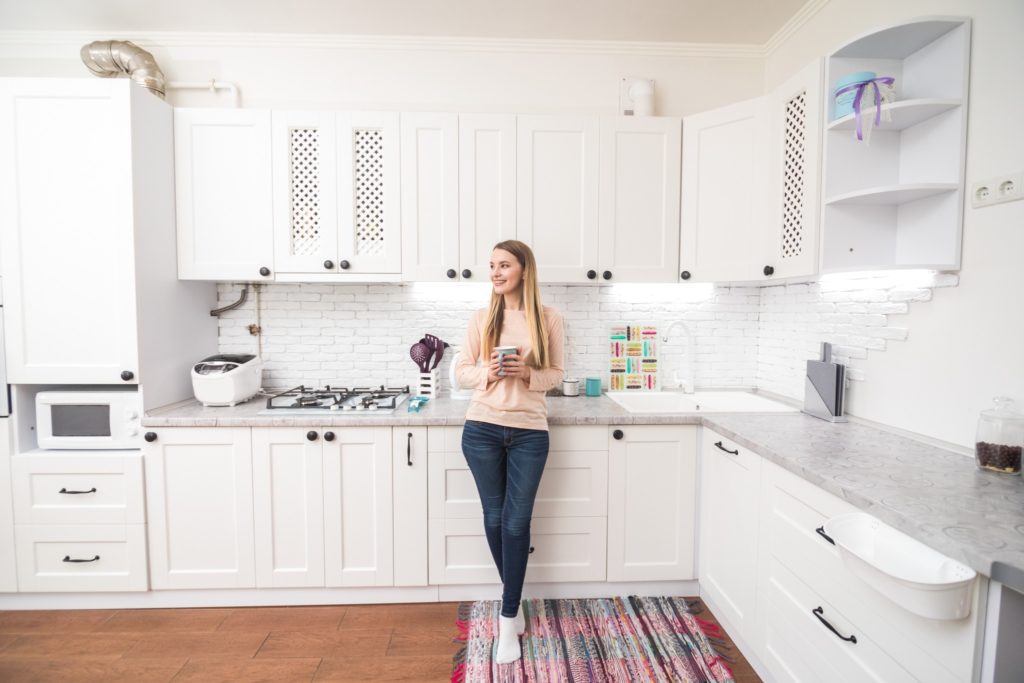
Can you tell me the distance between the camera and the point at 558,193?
7.68ft

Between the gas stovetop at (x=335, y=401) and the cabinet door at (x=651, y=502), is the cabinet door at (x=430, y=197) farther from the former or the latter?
the cabinet door at (x=651, y=502)

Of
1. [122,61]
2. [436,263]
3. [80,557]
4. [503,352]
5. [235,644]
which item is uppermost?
[122,61]

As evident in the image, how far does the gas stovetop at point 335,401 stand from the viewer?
84.9 inches

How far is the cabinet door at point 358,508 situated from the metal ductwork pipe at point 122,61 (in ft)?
7.24

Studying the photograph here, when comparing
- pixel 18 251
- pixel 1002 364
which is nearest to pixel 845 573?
pixel 1002 364

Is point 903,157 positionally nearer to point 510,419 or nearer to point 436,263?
point 510,419

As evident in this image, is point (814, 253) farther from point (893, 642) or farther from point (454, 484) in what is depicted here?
point (454, 484)

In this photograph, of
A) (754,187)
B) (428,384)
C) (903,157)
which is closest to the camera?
Answer: (903,157)

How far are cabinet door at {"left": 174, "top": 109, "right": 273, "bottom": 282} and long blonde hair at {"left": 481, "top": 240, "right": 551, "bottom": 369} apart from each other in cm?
130

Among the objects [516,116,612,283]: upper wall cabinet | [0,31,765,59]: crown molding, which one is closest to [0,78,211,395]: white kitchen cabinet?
[0,31,765,59]: crown molding

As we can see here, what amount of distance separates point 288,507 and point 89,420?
1066 millimetres

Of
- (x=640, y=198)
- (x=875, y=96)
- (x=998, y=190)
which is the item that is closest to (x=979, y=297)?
(x=998, y=190)

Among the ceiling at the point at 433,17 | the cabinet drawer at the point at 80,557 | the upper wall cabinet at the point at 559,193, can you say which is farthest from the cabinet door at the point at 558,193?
the cabinet drawer at the point at 80,557

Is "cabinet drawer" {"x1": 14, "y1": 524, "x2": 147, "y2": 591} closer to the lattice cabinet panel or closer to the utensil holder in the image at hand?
the utensil holder
